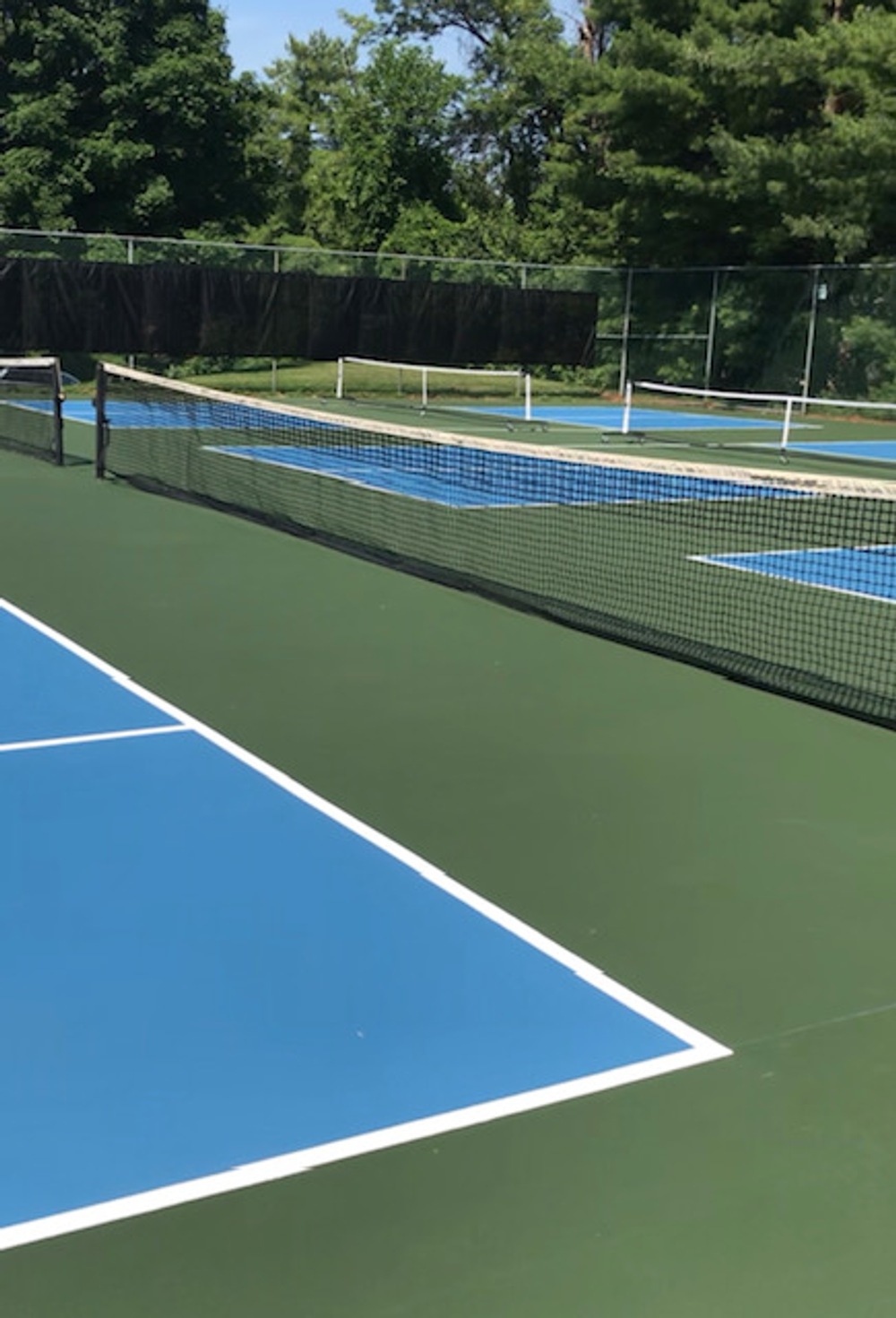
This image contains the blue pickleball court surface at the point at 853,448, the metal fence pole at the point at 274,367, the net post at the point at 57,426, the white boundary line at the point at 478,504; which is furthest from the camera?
the metal fence pole at the point at 274,367

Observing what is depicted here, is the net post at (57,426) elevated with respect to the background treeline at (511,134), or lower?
lower

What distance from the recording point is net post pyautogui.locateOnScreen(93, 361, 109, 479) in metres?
13.5

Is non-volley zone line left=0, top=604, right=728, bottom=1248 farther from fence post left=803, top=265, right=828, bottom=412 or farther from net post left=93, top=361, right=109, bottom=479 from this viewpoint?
fence post left=803, top=265, right=828, bottom=412

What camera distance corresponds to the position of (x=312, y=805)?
4887 millimetres

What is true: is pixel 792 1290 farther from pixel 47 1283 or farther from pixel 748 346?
pixel 748 346

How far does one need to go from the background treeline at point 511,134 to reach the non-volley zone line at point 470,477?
50.0 feet

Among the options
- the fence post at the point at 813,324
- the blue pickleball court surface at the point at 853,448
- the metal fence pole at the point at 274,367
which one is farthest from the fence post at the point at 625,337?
the blue pickleball court surface at the point at 853,448

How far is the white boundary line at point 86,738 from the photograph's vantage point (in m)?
5.46

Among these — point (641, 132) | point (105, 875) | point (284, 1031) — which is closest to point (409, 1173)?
point (284, 1031)

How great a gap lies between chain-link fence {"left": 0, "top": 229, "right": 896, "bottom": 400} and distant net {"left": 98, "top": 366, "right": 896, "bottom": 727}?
33.9 feet

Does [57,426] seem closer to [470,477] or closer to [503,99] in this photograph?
[470,477]

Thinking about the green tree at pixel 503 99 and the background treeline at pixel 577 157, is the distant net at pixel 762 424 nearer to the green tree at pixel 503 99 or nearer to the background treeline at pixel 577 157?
the background treeline at pixel 577 157

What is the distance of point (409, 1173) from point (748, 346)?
90.3 feet

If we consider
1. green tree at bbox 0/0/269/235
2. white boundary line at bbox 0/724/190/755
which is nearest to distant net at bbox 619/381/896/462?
white boundary line at bbox 0/724/190/755
